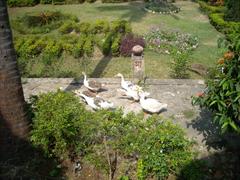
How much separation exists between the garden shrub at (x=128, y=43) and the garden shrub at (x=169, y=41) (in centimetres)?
46

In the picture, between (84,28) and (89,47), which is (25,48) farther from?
(84,28)

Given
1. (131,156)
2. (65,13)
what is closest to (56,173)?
(131,156)

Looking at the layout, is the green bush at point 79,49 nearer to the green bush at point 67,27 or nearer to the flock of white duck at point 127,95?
the green bush at point 67,27

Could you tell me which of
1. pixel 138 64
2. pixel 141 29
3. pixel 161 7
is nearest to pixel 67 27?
pixel 141 29

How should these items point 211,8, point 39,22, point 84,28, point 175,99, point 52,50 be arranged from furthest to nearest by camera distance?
point 211,8
point 39,22
point 84,28
point 52,50
point 175,99

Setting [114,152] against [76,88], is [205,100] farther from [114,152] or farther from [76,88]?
[76,88]

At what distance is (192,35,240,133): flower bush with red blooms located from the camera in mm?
4852

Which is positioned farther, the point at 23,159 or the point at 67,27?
the point at 67,27

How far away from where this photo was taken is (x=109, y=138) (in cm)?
579

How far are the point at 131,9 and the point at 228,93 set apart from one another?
13.2m

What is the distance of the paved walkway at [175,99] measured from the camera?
631 centimetres

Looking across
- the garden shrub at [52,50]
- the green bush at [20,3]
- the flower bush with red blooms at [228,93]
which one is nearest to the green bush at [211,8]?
the garden shrub at [52,50]

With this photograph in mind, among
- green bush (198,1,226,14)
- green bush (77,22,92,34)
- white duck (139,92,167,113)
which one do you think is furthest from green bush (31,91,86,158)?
green bush (198,1,226,14)

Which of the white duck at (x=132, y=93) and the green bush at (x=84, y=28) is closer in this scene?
the white duck at (x=132, y=93)
